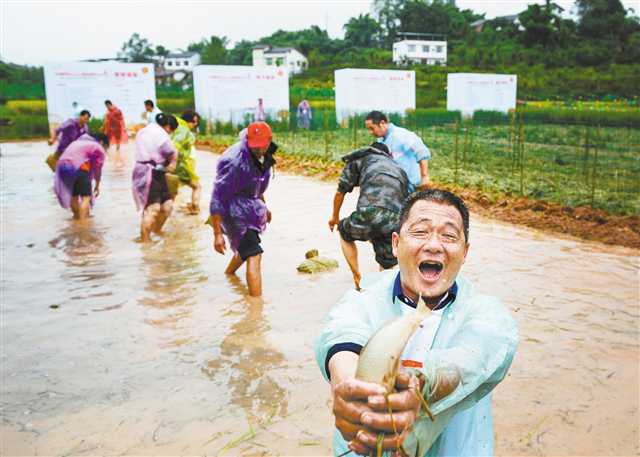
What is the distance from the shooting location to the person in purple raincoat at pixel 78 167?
356 inches

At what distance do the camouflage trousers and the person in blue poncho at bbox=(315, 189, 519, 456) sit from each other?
299 centimetres

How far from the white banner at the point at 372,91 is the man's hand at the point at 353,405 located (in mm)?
21465

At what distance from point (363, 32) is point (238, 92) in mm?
49206

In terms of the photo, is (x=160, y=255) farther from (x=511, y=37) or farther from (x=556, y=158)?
(x=511, y=37)

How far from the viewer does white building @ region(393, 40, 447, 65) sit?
205ft

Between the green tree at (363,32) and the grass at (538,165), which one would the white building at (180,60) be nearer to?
the green tree at (363,32)

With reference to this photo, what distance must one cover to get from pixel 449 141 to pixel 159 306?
47.5 ft

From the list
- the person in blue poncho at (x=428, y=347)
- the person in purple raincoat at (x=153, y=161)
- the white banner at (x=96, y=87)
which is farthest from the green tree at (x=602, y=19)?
the person in blue poncho at (x=428, y=347)

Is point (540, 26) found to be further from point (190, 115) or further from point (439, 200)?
point (439, 200)

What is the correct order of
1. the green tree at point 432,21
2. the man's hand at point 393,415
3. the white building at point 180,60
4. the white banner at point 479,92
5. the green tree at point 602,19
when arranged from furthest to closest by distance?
the white building at point 180,60
the green tree at point 432,21
the green tree at point 602,19
the white banner at point 479,92
the man's hand at point 393,415

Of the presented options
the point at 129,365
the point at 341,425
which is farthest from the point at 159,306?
the point at 341,425

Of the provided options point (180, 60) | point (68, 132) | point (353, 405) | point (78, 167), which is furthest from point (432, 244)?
point (180, 60)

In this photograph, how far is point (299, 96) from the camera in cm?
3338

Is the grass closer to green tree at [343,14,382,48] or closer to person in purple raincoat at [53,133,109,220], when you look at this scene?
person in purple raincoat at [53,133,109,220]
